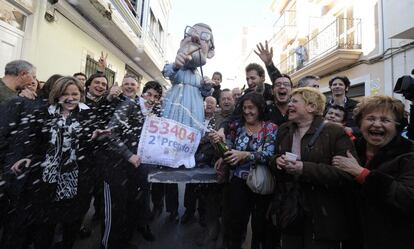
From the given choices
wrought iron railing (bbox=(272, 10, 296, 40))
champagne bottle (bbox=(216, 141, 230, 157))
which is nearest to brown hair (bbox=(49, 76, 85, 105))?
champagne bottle (bbox=(216, 141, 230, 157))

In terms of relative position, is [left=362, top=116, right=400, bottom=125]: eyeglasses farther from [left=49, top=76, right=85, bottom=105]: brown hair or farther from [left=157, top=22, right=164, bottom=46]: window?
[left=157, top=22, right=164, bottom=46]: window

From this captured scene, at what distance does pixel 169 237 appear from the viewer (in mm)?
3500

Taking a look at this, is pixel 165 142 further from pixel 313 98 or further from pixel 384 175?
pixel 384 175

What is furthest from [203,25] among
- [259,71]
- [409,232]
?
[409,232]

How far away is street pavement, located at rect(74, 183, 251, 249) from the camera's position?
3.24 meters

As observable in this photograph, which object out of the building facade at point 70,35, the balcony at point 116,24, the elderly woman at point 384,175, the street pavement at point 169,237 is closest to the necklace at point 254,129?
the elderly woman at point 384,175

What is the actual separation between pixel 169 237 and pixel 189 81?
6.34 ft

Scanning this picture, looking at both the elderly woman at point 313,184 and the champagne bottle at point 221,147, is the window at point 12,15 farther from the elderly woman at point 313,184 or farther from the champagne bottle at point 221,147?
the elderly woman at point 313,184

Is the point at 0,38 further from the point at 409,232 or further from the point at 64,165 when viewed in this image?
the point at 409,232

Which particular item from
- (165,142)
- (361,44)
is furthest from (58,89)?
(361,44)

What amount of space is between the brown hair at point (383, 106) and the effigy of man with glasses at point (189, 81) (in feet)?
5.20

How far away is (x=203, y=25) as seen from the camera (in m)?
3.36

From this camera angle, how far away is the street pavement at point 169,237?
3.24m

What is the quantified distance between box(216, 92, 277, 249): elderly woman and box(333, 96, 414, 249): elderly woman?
2.53 feet
